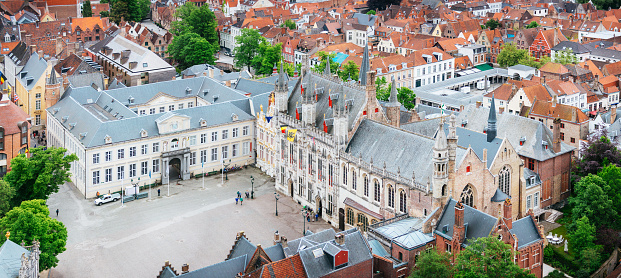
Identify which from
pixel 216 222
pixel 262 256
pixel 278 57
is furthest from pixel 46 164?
pixel 278 57

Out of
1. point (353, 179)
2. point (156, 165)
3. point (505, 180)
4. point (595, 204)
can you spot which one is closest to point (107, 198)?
point (156, 165)

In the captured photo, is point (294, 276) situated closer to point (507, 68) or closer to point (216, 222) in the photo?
point (216, 222)

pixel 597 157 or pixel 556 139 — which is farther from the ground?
pixel 556 139

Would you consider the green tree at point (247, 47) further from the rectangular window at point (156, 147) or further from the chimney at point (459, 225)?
the chimney at point (459, 225)

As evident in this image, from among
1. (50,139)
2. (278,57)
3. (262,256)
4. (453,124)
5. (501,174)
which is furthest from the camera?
(278,57)

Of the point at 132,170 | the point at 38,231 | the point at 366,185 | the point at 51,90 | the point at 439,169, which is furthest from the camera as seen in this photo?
the point at 51,90

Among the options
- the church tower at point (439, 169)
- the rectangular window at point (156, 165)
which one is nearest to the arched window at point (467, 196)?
the church tower at point (439, 169)

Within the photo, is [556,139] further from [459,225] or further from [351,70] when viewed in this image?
[351,70]
